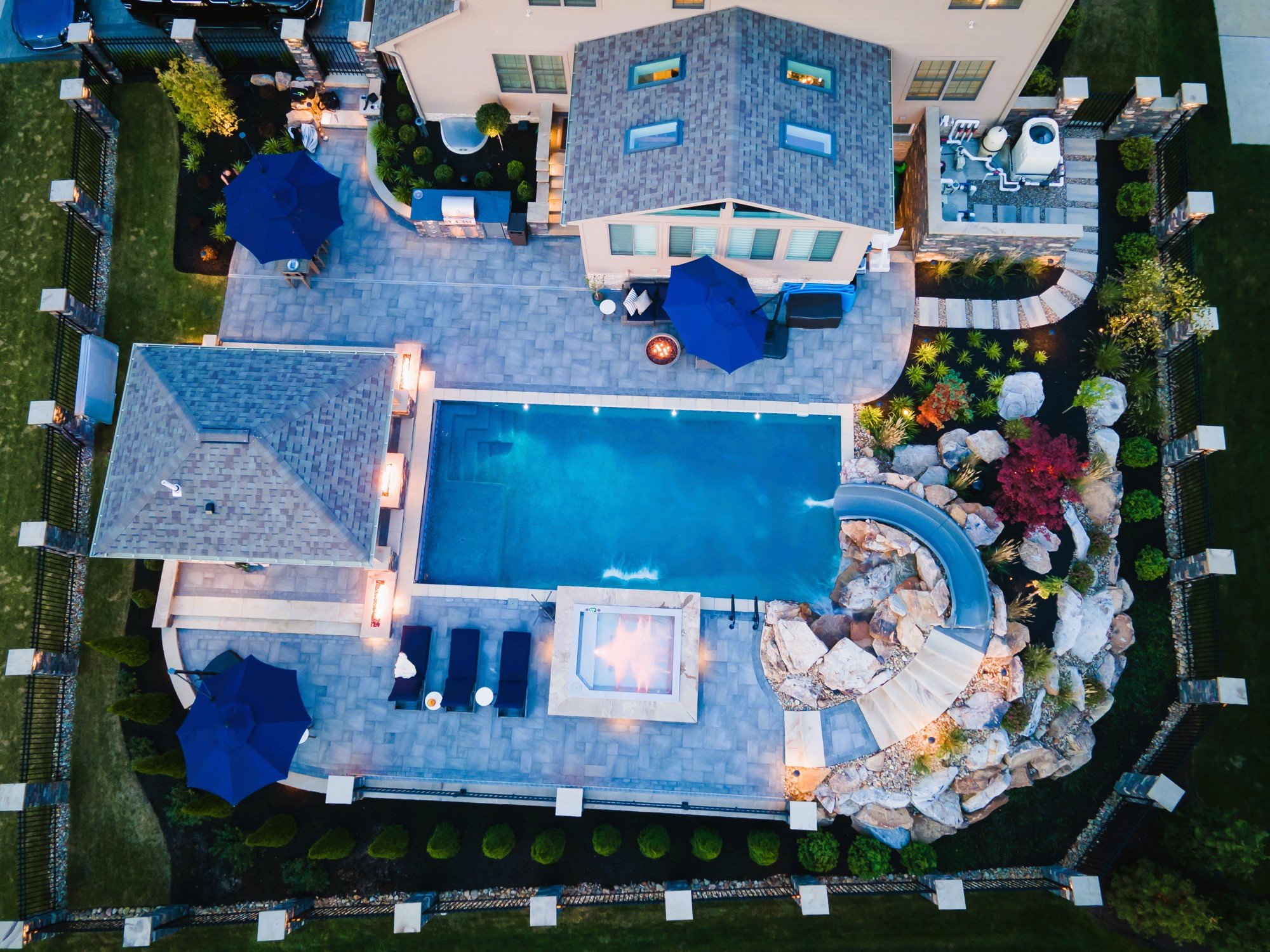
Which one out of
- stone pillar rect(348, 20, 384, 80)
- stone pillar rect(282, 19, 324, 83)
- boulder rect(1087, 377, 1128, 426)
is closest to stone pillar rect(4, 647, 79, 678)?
stone pillar rect(282, 19, 324, 83)

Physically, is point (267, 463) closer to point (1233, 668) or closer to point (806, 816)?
point (806, 816)

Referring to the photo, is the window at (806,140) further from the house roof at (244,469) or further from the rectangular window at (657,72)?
the house roof at (244,469)

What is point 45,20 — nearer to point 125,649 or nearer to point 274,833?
point 125,649

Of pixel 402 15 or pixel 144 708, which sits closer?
pixel 144 708

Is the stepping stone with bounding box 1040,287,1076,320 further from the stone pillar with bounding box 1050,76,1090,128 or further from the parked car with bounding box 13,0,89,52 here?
the parked car with bounding box 13,0,89,52

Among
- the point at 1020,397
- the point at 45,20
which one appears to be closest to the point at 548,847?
the point at 1020,397

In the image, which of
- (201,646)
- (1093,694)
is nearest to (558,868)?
(201,646)
